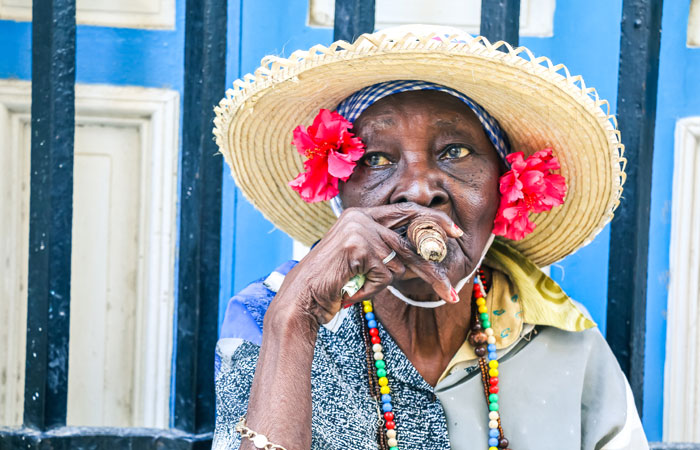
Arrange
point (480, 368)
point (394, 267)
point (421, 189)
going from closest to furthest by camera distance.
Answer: point (394, 267), point (421, 189), point (480, 368)

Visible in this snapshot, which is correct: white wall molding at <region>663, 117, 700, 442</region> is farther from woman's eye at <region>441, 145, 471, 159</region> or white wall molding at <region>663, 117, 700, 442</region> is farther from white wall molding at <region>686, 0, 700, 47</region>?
woman's eye at <region>441, 145, 471, 159</region>

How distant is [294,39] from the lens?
10.9 ft

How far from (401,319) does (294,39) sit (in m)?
1.35

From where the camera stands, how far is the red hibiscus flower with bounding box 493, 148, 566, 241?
2338 mm

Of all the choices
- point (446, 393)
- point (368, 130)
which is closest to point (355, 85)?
point (368, 130)

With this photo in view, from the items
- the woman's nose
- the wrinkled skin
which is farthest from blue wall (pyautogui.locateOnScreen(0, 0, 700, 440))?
the woman's nose

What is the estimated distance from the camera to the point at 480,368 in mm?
2461

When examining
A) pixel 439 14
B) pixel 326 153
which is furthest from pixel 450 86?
pixel 439 14

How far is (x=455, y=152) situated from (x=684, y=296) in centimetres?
154

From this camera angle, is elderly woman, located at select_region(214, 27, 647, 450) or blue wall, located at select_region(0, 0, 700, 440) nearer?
elderly woman, located at select_region(214, 27, 647, 450)

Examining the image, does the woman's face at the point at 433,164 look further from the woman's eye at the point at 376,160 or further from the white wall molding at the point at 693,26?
→ the white wall molding at the point at 693,26

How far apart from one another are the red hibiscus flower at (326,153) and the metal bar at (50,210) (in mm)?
721

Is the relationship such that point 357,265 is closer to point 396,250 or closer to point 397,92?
point 396,250

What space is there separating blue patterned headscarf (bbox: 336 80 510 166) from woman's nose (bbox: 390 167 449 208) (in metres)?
0.22
